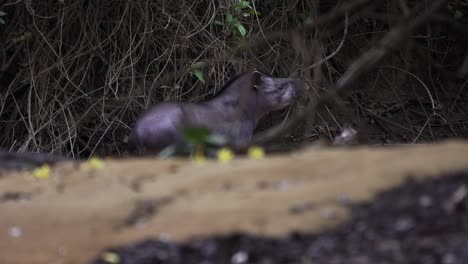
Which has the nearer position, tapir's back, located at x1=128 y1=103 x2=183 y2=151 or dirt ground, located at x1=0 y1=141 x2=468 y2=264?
dirt ground, located at x1=0 y1=141 x2=468 y2=264

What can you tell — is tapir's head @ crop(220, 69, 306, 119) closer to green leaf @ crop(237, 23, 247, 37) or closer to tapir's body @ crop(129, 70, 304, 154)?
tapir's body @ crop(129, 70, 304, 154)

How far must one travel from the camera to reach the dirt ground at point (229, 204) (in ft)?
10.3

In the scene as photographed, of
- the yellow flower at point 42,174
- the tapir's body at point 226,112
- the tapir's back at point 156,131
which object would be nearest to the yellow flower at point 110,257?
the yellow flower at point 42,174

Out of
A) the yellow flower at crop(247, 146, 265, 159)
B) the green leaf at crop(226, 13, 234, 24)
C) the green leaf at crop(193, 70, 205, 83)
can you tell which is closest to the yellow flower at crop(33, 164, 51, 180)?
the yellow flower at crop(247, 146, 265, 159)

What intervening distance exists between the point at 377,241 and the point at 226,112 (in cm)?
569

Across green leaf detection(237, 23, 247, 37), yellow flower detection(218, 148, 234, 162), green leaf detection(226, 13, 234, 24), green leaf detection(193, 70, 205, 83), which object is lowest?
green leaf detection(193, 70, 205, 83)

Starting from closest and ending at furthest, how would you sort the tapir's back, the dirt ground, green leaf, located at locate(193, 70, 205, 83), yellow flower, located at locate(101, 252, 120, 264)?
the dirt ground
yellow flower, located at locate(101, 252, 120, 264)
the tapir's back
green leaf, located at locate(193, 70, 205, 83)

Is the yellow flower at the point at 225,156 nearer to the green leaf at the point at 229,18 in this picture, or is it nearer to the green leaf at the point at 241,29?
the green leaf at the point at 241,29

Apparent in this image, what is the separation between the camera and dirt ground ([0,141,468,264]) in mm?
3139

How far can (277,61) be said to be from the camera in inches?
392

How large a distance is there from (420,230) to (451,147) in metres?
0.66

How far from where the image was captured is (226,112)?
8.70 m

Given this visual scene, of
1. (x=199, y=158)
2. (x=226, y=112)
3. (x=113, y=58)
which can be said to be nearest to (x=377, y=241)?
(x=199, y=158)

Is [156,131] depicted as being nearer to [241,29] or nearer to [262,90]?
[241,29]
